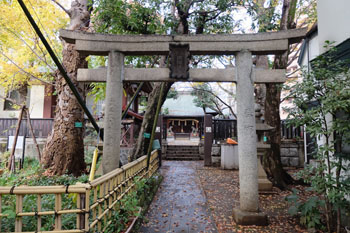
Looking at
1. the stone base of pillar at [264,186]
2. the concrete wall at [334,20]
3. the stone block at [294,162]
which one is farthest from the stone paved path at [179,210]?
the stone block at [294,162]

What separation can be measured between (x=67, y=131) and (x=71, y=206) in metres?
4.57

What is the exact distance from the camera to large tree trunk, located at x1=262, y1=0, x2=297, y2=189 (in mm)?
7582

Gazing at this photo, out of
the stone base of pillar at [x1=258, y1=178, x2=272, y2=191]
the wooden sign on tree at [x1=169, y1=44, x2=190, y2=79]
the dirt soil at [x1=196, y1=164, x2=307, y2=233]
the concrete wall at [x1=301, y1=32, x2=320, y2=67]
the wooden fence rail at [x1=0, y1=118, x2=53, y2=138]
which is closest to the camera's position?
the dirt soil at [x1=196, y1=164, x2=307, y2=233]

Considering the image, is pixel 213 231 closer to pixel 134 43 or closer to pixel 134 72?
pixel 134 72

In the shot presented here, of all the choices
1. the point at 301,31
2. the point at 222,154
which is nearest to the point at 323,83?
the point at 301,31

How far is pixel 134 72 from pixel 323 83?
373 centimetres

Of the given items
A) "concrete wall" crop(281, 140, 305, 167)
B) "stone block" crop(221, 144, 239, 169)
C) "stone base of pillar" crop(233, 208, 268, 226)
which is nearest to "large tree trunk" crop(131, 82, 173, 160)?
"stone base of pillar" crop(233, 208, 268, 226)

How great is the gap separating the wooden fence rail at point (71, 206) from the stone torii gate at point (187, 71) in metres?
0.78

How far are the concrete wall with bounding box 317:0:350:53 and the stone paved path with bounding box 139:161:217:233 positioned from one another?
15.5ft

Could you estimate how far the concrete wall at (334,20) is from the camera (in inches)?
163

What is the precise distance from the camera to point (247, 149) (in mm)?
4539

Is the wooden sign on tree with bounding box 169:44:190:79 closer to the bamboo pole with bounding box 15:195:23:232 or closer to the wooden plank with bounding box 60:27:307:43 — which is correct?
the wooden plank with bounding box 60:27:307:43

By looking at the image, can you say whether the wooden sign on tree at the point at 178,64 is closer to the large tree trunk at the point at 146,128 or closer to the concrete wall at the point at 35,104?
the large tree trunk at the point at 146,128

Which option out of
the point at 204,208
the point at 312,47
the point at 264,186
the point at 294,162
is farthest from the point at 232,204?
Answer: the point at 312,47
